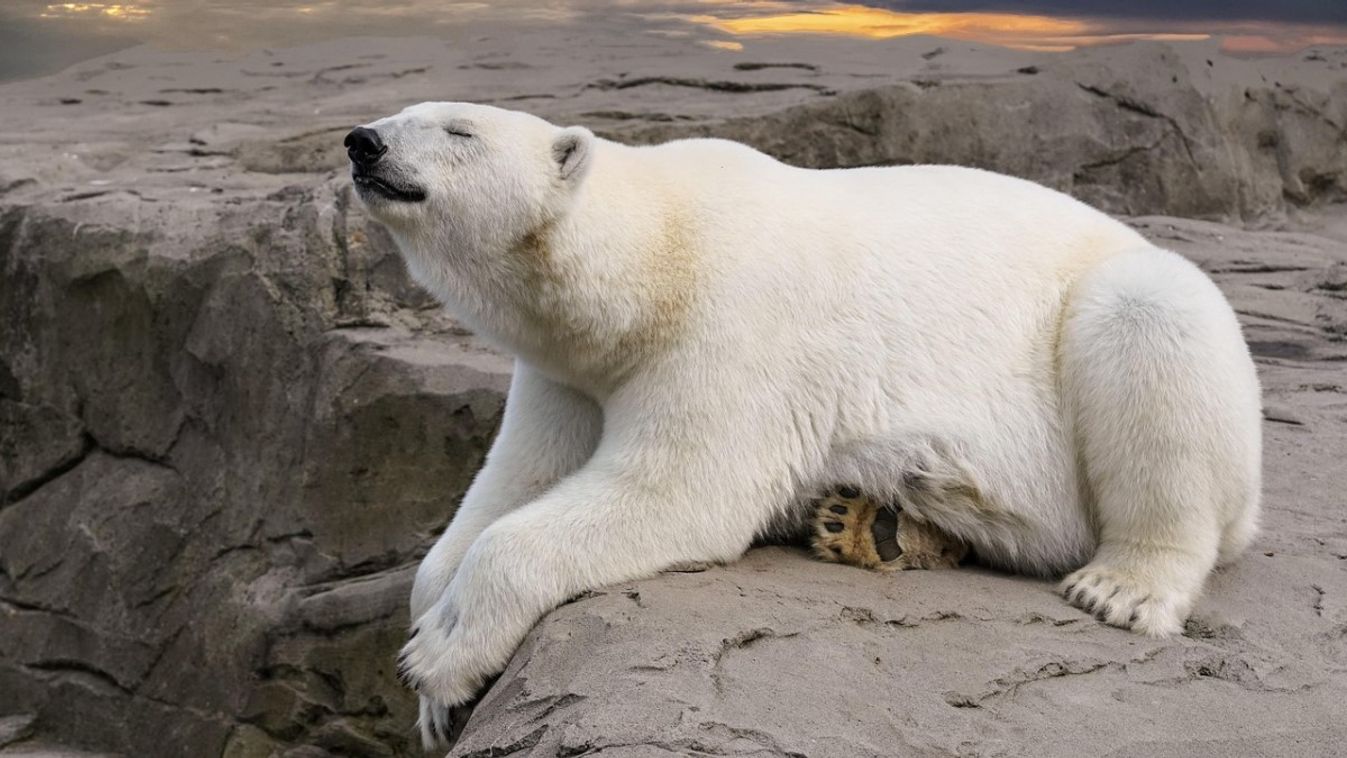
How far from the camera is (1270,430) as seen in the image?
19.4ft

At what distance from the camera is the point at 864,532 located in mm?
3875

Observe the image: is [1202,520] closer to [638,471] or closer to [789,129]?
[638,471]

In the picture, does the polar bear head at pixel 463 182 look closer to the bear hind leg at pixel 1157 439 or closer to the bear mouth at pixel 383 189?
the bear mouth at pixel 383 189

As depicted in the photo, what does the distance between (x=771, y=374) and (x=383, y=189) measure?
3.62ft

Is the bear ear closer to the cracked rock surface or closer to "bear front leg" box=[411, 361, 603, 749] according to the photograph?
"bear front leg" box=[411, 361, 603, 749]

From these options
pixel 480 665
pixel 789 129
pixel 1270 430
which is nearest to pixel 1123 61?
pixel 789 129

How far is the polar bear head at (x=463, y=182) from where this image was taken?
359 centimetres

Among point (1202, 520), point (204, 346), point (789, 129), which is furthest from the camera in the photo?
point (789, 129)

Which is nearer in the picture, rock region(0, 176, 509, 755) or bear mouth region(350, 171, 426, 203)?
bear mouth region(350, 171, 426, 203)

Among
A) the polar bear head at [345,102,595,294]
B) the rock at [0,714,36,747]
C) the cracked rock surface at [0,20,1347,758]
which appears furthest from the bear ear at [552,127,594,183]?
the rock at [0,714,36,747]

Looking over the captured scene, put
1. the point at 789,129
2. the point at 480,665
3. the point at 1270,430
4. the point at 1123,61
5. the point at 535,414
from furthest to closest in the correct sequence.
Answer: the point at 1123,61 → the point at 789,129 → the point at 1270,430 → the point at 535,414 → the point at 480,665

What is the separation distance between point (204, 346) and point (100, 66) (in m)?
5.78

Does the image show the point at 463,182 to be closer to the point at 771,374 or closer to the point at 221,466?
the point at 771,374

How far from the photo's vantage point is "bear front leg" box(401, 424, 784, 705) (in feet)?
11.3
